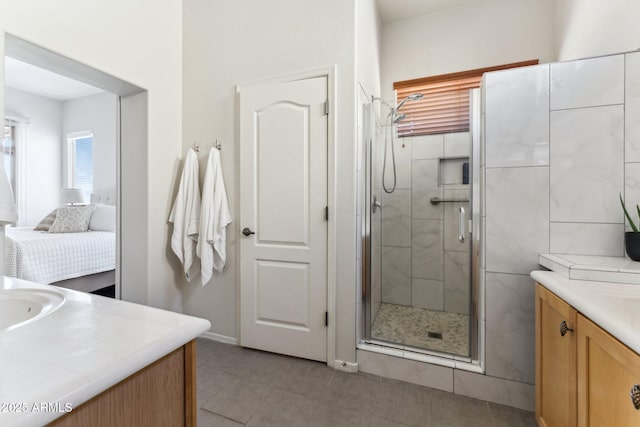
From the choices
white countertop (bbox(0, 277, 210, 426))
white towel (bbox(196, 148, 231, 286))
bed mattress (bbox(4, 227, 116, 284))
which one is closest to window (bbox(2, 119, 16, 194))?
bed mattress (bbox(4, 227, 116, 284))

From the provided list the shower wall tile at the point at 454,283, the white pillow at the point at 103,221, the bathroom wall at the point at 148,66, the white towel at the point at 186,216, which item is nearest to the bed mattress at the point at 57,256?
the white pillow at the point at 103,221

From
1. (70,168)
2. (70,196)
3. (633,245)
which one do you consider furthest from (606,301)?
(70,168)

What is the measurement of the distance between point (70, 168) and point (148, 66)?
3.92 m

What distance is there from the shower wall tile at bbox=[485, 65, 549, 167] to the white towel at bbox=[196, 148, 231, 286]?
182cm

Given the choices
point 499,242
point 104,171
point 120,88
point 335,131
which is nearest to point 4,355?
point 335,131

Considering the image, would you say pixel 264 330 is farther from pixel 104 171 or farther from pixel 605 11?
pixel 104 171

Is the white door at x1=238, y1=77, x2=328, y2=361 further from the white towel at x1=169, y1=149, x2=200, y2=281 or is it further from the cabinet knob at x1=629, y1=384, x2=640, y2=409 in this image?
the cabinet knob at x1=629, y1=384, x2=640, y2=409

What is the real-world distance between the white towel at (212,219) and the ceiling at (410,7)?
2.23 meters

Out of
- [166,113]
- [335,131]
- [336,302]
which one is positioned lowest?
[336,302]

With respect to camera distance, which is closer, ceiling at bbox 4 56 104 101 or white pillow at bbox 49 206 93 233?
white pillow at bbox 49 206 93 233

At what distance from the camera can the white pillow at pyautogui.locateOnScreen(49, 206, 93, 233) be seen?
3305mm

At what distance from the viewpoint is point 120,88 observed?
6.60ft

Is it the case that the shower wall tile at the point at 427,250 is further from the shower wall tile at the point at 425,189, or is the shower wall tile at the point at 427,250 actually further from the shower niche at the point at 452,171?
the shower niche at the point at 452,171

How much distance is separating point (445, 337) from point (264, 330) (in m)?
1.40
